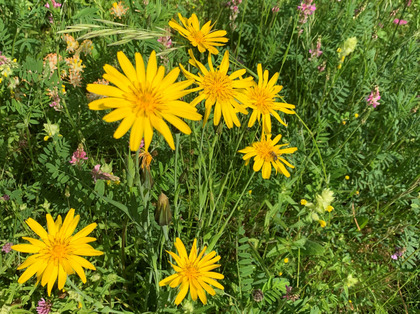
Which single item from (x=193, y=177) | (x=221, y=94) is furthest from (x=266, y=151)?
(x=193, y=177)

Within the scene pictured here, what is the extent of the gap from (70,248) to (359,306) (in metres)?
1.93

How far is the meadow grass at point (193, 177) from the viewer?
1427 millimetres

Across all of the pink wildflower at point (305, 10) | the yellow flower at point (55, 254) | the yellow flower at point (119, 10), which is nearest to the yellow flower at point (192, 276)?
the yellow flower at point (55, 254)

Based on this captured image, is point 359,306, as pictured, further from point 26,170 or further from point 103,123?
point 26,170

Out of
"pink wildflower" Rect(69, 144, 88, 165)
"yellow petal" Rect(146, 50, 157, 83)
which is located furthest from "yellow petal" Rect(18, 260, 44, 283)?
"yellow petal" Rect(146, 50, 157, 83)

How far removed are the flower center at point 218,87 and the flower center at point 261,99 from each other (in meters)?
0.18

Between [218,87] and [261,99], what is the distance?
29 cm

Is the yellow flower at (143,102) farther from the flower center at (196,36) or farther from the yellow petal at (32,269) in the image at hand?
the yellow petal at (32,269)

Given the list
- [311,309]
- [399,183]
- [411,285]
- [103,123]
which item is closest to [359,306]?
[411,285]

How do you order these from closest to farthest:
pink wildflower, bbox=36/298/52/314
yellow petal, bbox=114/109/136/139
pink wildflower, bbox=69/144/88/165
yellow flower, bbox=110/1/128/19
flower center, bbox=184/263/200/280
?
yellow petal, bbox=114/109/136/139 < flower center, bbox=184/263/200/280 < pink wildflower, bbox=36/298/52/314 < pink wildflower, bbox=69/144/88/165 < yellow flower, bbox=110/1/128/19

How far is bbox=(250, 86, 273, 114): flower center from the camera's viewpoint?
1647 mm

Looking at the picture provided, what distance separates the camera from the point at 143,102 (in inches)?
46.5

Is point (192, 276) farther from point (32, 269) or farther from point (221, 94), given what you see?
point (221, 94)

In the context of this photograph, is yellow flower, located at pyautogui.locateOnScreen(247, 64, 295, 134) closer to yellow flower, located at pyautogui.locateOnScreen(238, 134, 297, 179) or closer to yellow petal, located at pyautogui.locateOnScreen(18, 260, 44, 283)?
yellow flower, located at pyautogui.locateOnScreen(238, 134, 297, 179)
